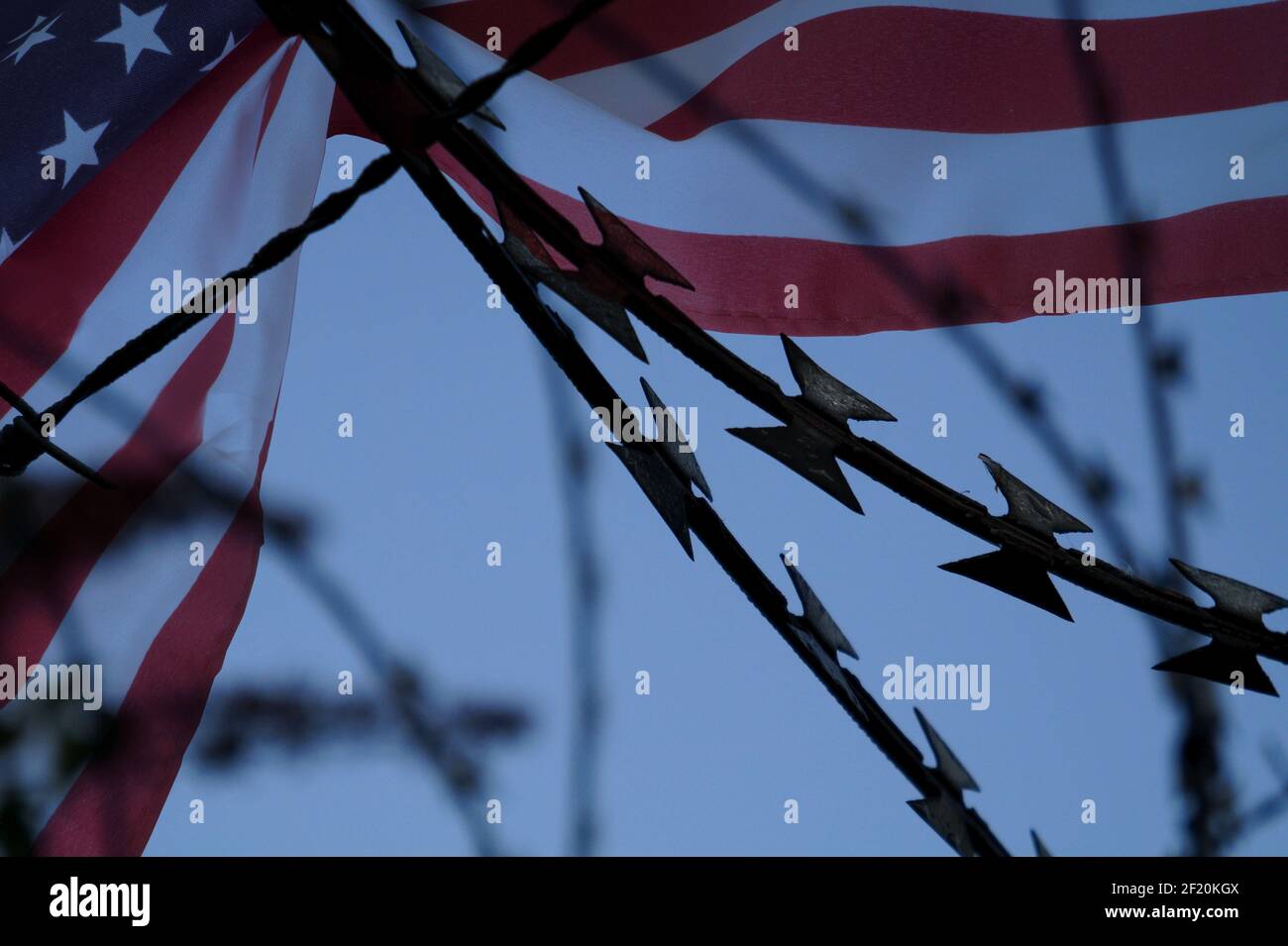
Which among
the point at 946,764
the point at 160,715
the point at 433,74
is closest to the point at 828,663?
the point at 946,764

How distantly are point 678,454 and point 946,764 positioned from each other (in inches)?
27.7

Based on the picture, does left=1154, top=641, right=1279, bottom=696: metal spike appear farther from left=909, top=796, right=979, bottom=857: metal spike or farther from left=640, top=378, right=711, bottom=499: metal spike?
left=640, top=378, right=711, bottom=499: metal spike

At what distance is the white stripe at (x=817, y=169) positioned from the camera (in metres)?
3.60

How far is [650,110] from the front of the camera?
3.73 m

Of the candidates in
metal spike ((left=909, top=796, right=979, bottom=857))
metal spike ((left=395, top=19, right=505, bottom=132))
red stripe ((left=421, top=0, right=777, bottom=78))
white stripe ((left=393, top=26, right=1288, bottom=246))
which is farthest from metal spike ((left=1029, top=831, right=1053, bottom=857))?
red stripe ((left=421, top=0, right=777, bottom=78))

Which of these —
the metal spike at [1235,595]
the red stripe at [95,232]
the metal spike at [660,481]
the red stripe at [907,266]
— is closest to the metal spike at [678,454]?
the metal spike at [660,481]

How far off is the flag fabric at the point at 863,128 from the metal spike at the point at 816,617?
58.6 inches

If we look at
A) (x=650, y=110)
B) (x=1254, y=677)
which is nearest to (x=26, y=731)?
(x=650, y=110)

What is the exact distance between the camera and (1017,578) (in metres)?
2.15

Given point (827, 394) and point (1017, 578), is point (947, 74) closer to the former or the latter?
point (827, 394)

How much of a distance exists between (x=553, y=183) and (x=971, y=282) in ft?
4.24

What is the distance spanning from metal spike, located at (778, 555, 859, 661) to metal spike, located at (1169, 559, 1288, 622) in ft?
2.13
